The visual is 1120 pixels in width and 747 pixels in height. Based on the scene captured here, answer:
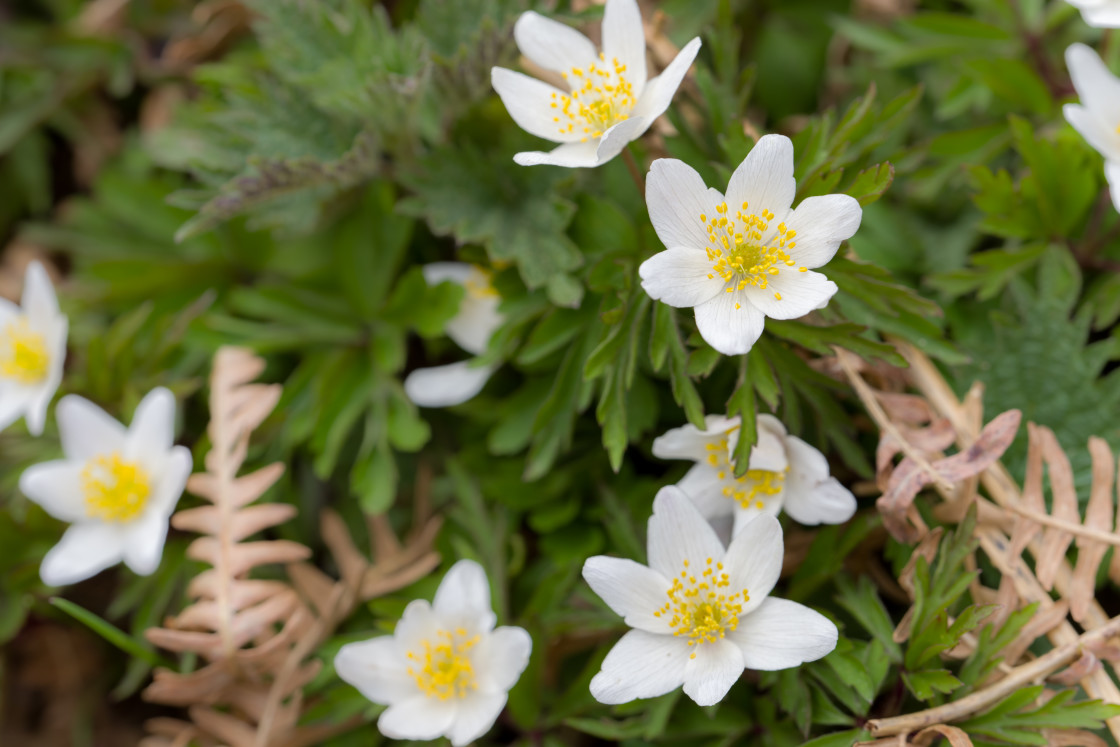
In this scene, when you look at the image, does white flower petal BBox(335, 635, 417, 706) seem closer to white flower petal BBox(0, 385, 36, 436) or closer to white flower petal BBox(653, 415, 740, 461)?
white flower petal BBox(653, 415, 740, 461)

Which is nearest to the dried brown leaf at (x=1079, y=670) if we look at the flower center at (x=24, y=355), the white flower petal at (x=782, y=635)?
the white flower petal at (x=782, y=635)

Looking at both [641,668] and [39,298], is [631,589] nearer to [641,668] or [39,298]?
[641,668]

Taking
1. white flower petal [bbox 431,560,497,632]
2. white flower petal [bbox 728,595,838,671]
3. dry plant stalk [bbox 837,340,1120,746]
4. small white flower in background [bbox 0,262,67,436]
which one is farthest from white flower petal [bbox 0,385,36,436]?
dry plant stalk [bbox 837,340,1120,746]

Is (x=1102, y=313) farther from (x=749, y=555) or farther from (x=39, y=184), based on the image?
(x=39, y=184)

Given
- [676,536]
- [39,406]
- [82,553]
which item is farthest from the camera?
[39,406]

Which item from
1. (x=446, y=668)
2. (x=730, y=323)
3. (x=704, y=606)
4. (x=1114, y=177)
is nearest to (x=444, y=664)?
(x=446, y=668)

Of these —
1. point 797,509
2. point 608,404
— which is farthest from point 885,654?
point 608,404

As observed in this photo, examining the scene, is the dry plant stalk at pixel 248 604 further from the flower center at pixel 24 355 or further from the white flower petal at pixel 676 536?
the white flower petal at pixel 676 536
